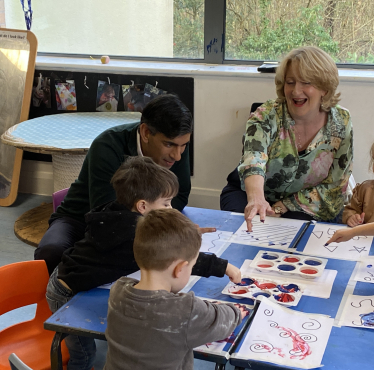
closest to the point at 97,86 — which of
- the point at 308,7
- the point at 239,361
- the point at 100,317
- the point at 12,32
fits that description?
the point at 12,32

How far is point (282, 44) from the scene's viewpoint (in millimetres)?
3541

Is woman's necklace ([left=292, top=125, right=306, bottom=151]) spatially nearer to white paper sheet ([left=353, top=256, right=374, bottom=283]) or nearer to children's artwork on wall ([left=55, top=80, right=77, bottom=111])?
white paper sheet ([left=353, top=256, right=374, bottom=283])

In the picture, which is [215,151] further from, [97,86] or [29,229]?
[29,229]

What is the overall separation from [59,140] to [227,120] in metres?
1.18

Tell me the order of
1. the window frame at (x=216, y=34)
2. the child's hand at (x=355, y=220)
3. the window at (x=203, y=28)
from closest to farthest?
1. the child's hand at (x=355, y=220)
2. the window at (x=203, y=28)
3. the window frame at (x=216, y=34)

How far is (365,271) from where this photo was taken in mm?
1632

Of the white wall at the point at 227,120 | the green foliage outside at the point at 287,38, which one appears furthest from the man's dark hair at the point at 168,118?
the green foliage outside at the point at 287,38

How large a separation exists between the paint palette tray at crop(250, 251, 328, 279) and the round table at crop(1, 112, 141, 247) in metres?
1.62

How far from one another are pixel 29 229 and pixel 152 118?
77.3 inches

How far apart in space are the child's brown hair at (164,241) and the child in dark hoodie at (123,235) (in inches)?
11.2

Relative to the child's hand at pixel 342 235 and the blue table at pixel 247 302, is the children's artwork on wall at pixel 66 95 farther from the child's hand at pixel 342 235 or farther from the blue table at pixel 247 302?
the child's hand at pixel 342 235

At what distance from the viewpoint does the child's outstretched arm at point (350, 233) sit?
5.55 feet

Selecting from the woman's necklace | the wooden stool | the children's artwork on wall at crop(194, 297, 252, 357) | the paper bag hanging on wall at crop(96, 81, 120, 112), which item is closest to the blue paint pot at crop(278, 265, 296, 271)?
the children's artwork on wall at crop(194, 297, 252, 357)

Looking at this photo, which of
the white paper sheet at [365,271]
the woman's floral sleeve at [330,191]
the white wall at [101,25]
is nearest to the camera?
the white paper sheet at [365,271]
